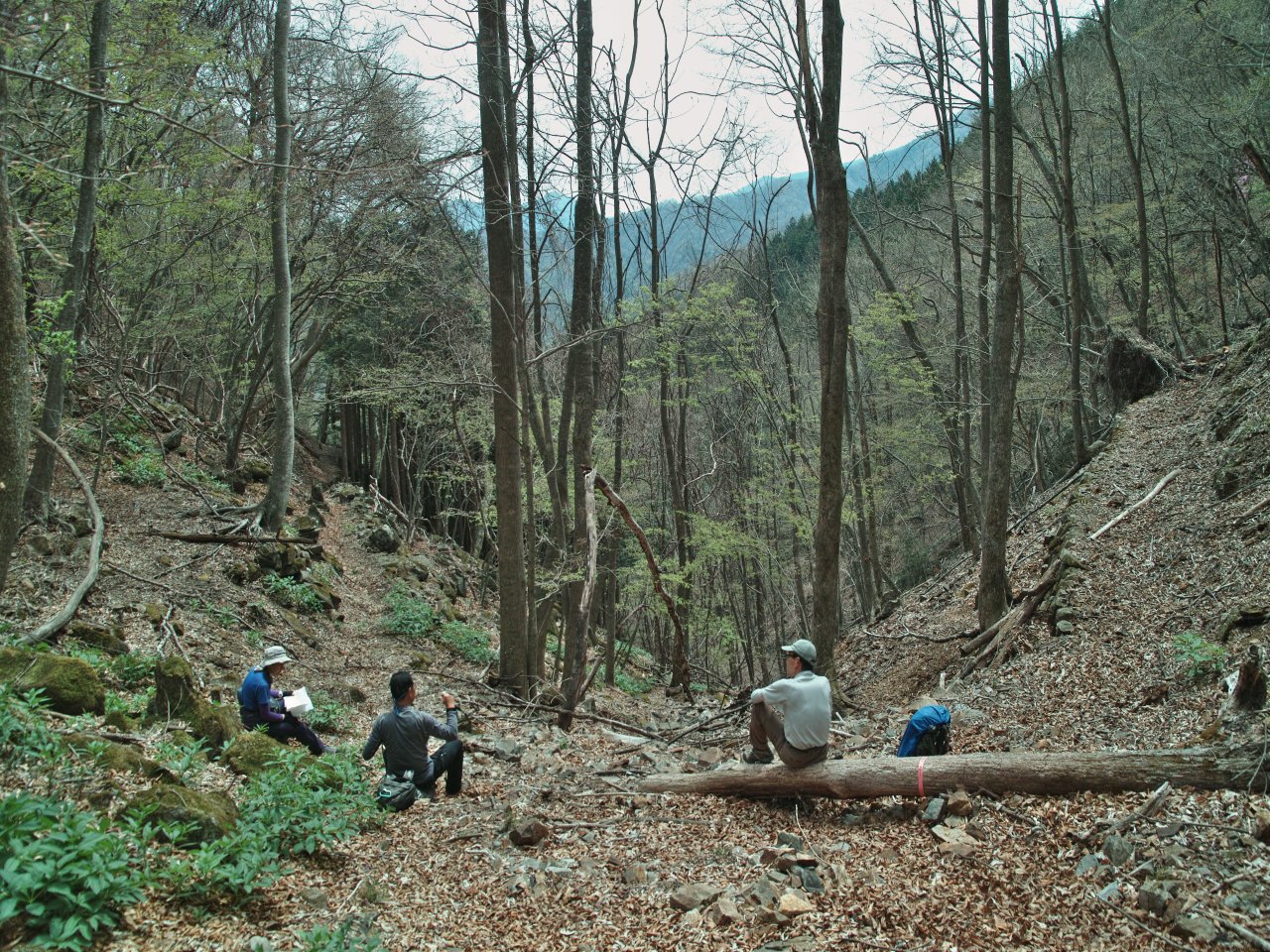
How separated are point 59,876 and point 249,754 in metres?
2.48

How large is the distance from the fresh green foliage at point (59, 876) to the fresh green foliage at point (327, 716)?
4512 mm

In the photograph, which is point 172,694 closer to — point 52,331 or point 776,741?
point 776,741

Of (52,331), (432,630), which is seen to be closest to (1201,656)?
(52,331)

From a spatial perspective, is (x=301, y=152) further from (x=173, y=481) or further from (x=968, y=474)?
(x=968, y=474)

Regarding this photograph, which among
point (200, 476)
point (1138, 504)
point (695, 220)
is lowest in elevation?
point (1138, 504)

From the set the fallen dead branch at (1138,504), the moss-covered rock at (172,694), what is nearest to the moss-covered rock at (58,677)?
the moss-covered rock at (172,694)

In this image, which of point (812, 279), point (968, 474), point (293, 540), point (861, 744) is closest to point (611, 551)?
point (293, 540)

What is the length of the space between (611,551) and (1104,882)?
1128 cm

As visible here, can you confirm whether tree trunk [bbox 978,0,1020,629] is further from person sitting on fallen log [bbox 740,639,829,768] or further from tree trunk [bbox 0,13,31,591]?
tree trunk [bbox 0,13,31,591]

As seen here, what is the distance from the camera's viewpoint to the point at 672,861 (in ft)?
15.2

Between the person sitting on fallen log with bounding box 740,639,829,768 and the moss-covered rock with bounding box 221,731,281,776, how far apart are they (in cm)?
336

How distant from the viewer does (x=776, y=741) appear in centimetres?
554

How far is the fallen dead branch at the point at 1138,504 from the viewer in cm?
984

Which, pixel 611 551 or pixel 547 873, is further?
pixel 611 551
